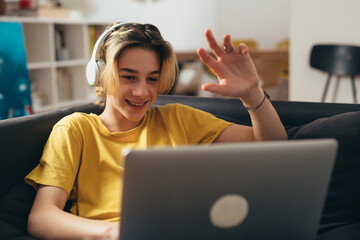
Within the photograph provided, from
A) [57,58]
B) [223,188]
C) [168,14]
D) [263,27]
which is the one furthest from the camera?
[263,27]

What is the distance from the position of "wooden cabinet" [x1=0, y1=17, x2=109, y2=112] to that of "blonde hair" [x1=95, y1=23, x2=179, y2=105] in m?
2.51

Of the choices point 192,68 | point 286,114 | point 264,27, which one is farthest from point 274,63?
point 286,114

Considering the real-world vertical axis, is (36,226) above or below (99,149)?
below

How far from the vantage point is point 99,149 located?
4.05 feet

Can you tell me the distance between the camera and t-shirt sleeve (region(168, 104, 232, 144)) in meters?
1.33

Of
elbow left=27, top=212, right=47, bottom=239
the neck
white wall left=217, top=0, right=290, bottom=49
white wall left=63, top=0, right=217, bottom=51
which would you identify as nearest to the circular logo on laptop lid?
elbow left=27, top=212, right=47, bottom=239

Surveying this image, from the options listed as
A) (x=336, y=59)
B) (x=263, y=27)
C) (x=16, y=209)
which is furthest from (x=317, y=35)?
(x=263, y=27)

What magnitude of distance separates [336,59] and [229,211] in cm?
278

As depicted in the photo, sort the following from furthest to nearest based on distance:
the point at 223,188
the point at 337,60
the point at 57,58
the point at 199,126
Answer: the point at 57,58 → the point at 337,60 → the point at 199,126 → the point at 223,188

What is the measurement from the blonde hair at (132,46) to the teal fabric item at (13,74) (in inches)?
82.5

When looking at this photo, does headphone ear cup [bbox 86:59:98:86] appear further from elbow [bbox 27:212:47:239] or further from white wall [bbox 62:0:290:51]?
white wall [bbox 62:0:290:51]

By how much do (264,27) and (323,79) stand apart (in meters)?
3.65

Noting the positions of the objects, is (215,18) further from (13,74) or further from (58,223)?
(58,223)

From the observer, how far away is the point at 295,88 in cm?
343
